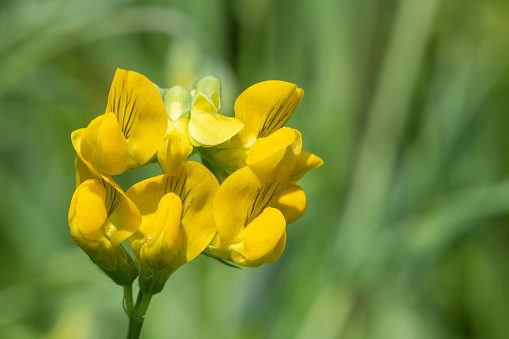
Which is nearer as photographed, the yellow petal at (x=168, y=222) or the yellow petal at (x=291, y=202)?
the yellow petal at (x=168, y=222)

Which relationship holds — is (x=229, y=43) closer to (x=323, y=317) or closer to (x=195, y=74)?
(x=195, y=74)

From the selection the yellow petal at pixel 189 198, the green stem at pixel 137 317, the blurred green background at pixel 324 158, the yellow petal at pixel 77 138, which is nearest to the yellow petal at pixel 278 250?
the yellow petal at pixel 189 198

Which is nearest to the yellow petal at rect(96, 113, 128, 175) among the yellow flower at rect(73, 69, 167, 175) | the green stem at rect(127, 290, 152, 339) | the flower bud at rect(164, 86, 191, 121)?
the yellow flower at rect(73, 69, 167, 175)

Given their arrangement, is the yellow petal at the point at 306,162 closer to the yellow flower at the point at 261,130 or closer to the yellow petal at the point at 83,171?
the yellow flower at the point at 261,130

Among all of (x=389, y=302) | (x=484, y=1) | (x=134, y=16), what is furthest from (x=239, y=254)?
(x=484, y=1)

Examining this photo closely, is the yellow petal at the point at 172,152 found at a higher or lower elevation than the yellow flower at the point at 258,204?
higher

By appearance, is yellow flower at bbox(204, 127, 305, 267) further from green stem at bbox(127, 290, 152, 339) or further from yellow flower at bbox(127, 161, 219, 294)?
green stem at bbox(127, 290, 152, 339)

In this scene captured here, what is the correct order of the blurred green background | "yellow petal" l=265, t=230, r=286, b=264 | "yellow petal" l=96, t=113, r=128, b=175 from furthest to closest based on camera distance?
the blurred green background
"yellow petal" l=265, t=230, r=286, b=264
"yellow petal" l=96, t=113, r=128, b=175

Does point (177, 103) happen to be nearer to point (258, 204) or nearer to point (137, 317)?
point (258, 204)
